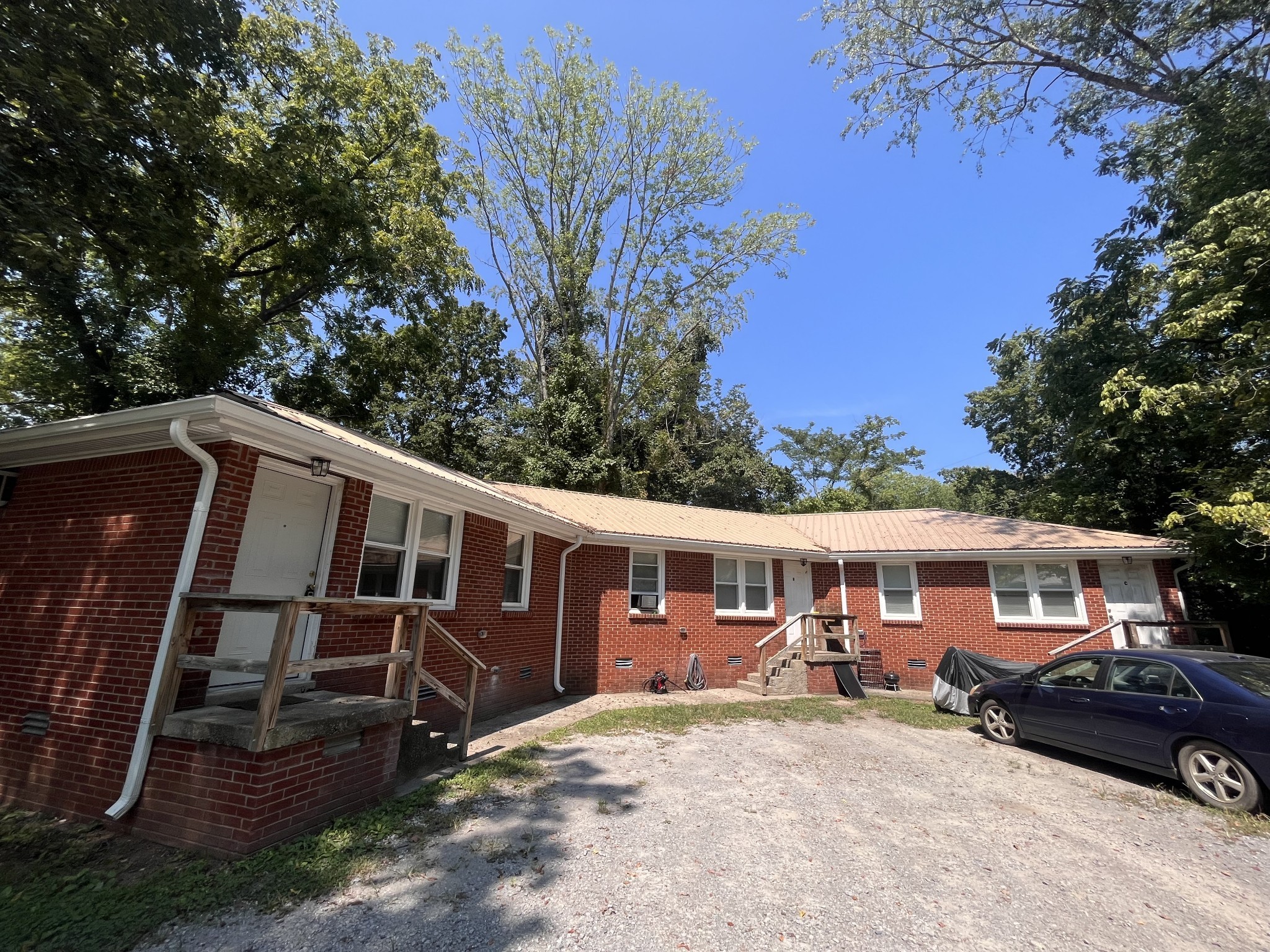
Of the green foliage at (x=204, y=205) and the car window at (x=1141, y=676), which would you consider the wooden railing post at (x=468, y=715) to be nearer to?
the green foliage at (x=204, y=205)

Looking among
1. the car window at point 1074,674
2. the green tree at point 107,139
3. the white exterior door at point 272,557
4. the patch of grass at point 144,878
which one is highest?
the green tree at point 107,139

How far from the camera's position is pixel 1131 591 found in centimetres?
1164

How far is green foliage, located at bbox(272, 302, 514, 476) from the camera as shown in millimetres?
16188

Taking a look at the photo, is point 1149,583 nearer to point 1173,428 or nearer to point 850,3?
point 1173,428

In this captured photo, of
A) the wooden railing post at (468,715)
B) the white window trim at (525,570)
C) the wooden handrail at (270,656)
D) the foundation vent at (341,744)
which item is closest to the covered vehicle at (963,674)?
the white window trim at (525,570)

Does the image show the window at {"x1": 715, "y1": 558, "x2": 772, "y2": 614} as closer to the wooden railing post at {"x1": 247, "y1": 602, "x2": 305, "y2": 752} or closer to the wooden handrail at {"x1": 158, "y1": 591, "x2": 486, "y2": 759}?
the wooden handrail at {"x1": 158, "y1": 591, "x2": 486, "y2": 759}

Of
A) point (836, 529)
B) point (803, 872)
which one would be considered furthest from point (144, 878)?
point (836, 529)

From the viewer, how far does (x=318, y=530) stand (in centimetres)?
573

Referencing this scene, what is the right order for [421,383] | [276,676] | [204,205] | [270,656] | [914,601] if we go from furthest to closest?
[421,383], [914,601], [204,205], [270,656], [276,676]

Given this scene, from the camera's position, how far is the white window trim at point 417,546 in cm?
653

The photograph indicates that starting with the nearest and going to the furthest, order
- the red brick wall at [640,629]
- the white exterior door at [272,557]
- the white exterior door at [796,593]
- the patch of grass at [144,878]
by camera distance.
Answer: the patch of grass at [144,878] < the white exterior door at [272,557] < the red brick wall at [640,629] < the white exterior door at [796,593]

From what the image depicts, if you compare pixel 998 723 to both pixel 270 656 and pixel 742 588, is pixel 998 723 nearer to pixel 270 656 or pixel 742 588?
pixel 742 588

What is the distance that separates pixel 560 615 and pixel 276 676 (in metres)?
7.27

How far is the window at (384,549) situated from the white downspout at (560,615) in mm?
4416
